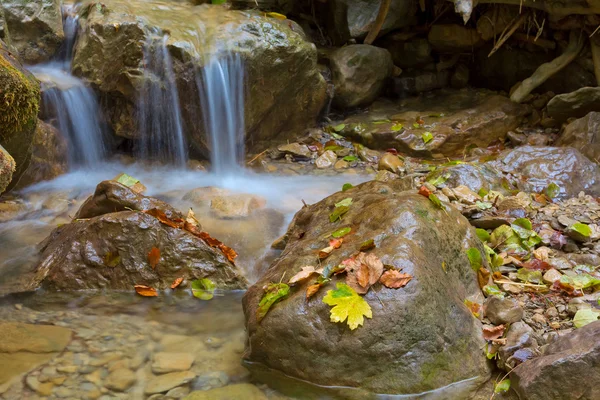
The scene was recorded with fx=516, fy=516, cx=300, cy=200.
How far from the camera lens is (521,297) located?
340 cm

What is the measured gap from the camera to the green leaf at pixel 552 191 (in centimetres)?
534

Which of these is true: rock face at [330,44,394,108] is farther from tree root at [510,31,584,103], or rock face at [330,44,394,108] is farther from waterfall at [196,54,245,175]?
tree root at [510,31,584,103]

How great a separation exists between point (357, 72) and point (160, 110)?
10.6 ft

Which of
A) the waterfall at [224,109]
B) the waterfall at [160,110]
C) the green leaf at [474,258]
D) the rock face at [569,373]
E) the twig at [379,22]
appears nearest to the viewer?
the rock face at [569,373]

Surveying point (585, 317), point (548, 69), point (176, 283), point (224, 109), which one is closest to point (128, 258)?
point (176, 283)

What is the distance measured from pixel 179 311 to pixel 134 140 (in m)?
3.98

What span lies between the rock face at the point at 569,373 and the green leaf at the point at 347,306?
843mm

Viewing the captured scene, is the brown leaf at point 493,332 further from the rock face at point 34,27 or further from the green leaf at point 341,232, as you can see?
the rock face at point 34,27

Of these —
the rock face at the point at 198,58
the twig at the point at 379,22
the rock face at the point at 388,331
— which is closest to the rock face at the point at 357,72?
the twig at the point at 379,22

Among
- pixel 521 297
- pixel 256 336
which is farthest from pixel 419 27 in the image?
pixel 256 336

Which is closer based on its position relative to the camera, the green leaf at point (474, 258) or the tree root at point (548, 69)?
the green leaf at point (474, 258)

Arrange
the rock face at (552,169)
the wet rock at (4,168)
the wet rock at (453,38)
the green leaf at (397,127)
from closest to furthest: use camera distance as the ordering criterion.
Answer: the wet rock at (4,168) → the rock face at (552,169) → the green leaf at (397,127) → the wet rock at (453,38)

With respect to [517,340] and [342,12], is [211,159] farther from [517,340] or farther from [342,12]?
[517,340]

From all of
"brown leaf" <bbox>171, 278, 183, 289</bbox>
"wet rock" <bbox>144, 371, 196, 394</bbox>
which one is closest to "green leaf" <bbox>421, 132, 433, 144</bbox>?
"brown leaf" <bbox>171, 278, 183, 289</bbox>
